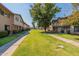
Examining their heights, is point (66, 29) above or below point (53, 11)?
below

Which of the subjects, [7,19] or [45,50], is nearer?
[45,50]

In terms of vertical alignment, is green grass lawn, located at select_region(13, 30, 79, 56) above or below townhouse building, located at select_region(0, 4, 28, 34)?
below

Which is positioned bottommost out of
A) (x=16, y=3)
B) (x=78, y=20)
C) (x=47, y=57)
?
(x=47, y=57)

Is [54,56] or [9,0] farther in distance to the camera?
→ [9,0]

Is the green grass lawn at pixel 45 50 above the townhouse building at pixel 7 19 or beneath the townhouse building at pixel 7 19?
beneath

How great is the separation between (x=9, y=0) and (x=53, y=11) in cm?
828

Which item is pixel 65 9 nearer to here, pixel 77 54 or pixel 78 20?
pixel 78 20

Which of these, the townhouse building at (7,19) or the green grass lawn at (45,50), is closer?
the green grass lawn at (45,50)

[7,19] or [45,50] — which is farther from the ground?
[7,19]

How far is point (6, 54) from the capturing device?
27.4 feet

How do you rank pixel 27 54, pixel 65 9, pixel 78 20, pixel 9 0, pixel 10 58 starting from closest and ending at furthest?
pixel 10 58, pixel 27 54, pixel 9 0, pixel 65 9, pixel 78 20

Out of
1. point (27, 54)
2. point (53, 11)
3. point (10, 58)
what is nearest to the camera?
point (10, 58)

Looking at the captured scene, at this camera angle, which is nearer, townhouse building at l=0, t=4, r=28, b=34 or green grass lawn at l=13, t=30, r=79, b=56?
green grass lawn at l=13, t=30, r=79, b=56

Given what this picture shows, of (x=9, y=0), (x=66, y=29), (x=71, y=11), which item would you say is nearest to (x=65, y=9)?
(x=71, y=11)
